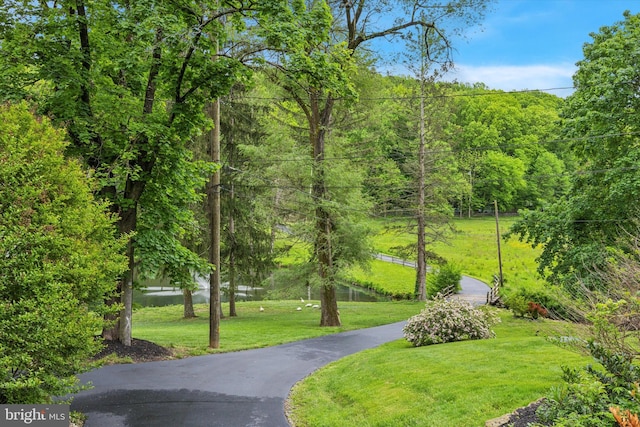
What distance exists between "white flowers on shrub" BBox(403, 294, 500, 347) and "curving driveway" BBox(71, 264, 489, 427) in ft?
7.42

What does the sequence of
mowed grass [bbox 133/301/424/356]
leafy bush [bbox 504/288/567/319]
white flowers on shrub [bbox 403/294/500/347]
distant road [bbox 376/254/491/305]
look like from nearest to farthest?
white flowers on shrub [bbox 403/294/500/347] < mowed grass [bbox 133/301/424/356] < leafy bush [bbox 504/288/567/319] < distant road [bbox 376/254/491/305]

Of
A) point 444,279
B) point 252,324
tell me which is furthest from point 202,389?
point 444,279

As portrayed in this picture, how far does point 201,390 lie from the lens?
9156 millimetres

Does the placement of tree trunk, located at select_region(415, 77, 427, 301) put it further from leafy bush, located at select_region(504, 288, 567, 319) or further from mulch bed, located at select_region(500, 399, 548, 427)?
mulch bed, located at select_region(500, 399, 548, 427)

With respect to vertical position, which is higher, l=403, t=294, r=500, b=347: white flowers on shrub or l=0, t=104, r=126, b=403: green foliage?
l=0, t=104, r=126, b=403: green foliage

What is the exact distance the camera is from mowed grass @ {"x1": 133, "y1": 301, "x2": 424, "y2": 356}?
48.9ft

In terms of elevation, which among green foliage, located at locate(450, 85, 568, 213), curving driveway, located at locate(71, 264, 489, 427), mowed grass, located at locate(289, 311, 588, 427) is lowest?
curving driveway, located at locate(71, 264, 489, 427)

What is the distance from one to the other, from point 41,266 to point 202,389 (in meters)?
4.85

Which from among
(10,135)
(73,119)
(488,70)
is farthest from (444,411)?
(488,70)

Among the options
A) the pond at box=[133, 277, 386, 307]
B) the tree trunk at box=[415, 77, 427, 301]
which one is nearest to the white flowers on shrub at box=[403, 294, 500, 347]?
the tree trunk at box=[415, 77, 427, 301]

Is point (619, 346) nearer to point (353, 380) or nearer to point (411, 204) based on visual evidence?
point (353, 380)

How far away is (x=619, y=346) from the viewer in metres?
5.41

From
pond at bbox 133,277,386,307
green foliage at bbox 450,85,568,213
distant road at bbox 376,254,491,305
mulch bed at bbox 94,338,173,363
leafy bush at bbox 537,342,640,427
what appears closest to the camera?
leafy bush at bbox 537,342,640,427

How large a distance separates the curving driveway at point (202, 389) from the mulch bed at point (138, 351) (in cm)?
47
